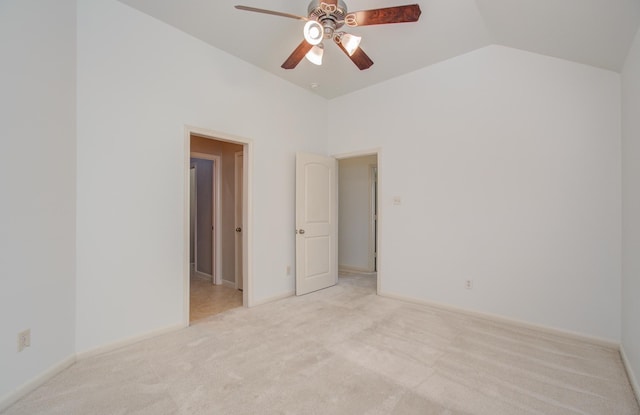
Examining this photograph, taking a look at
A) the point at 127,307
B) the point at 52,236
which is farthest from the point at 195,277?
the point at 52,236

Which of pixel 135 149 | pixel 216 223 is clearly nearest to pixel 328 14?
pixel 135 149

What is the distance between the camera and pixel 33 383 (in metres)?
1.84

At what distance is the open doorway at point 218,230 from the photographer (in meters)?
4.01

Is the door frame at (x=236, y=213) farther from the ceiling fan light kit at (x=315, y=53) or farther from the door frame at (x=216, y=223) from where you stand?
the ceiling fan light kit at (x=315, y=53)

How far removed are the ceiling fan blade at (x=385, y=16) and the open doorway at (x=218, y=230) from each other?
6.41ft

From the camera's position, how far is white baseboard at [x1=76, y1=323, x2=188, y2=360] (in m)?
2.27

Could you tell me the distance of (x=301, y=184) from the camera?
4.02m

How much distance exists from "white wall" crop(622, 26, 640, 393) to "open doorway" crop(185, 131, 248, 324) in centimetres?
351

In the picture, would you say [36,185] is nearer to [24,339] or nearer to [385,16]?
[24,339]

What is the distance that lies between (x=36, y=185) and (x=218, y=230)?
283 cm

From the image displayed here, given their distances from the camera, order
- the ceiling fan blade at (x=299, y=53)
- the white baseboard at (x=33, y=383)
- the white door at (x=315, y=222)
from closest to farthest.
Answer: the white baseboard at (x=33, y=383) → the ceiling fan blade at (x=299, y=53) → the white door at (x=315, y=222)

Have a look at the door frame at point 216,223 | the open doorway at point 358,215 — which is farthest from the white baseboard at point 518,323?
the door frame at point 216,223

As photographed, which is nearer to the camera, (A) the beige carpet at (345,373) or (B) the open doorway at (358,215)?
(A) the beige carpet at (345,373)

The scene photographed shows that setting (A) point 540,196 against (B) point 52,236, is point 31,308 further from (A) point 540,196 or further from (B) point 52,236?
(A) point 540,196
